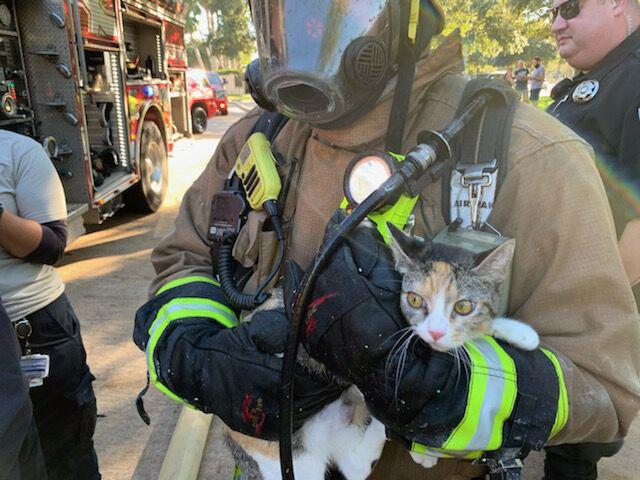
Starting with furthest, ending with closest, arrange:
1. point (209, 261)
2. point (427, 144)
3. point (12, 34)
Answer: point (12, 34), point (209, 261), point (427, 144)

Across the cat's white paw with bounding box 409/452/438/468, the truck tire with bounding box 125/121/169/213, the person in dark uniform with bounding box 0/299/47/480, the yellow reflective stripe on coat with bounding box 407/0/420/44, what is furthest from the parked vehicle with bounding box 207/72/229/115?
the cat's white paw with bounding box 409/452/438/468

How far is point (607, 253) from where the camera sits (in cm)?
127

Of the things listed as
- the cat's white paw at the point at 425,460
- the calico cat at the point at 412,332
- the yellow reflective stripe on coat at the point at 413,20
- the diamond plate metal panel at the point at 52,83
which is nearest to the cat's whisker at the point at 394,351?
the calico cat at the point at 412,332

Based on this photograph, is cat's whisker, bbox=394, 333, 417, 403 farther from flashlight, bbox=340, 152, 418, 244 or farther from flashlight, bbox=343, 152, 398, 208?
flashlight, bbox=343, 152, 398, 208

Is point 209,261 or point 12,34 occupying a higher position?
point 12,34

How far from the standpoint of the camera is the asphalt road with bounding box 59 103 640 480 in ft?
10.3

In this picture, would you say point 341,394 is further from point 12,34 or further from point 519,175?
point 12,34

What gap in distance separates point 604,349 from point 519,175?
0.49m

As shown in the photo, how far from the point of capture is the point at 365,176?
57.7 inches

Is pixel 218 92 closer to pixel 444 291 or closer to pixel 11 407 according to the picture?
pixel 11 407

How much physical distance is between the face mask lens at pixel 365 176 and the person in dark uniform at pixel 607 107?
1.41m

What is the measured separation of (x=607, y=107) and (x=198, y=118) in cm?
1563

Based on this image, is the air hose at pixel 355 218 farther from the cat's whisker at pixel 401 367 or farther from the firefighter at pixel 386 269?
the cat's whisker at pixel 401 367

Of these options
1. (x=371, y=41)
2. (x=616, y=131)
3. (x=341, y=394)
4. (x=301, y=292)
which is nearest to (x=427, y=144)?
(x=371, y=41)
